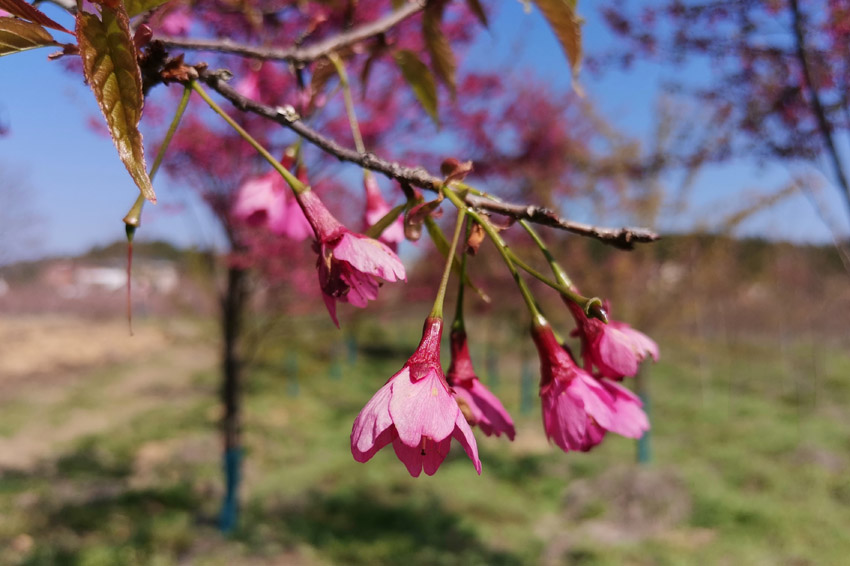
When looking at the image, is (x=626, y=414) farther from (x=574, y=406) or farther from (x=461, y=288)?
(x=461, y=288)

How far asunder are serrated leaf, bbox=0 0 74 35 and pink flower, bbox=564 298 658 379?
400mm

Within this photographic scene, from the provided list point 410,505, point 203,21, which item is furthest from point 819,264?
point 203,21

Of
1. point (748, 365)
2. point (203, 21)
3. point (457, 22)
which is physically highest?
point (457, 22)

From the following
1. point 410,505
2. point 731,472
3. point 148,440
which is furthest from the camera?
point 148,440

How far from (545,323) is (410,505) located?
4.46 metres

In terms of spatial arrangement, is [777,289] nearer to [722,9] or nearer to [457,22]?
[457,22]

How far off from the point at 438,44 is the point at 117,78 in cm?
48

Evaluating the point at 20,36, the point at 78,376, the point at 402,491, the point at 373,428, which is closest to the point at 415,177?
the point at 373,428

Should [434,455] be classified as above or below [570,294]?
below

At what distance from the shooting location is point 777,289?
1170 centimetres

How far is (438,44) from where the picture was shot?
76cm

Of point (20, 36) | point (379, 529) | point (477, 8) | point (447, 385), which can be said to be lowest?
point (379, 529)

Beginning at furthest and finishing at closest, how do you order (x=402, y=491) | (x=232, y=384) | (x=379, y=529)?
(x=402, y=491) < (x=379, y=529) < (x=232, y=384)

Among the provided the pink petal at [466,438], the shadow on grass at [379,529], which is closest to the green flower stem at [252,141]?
the pink petal at [466,438]
